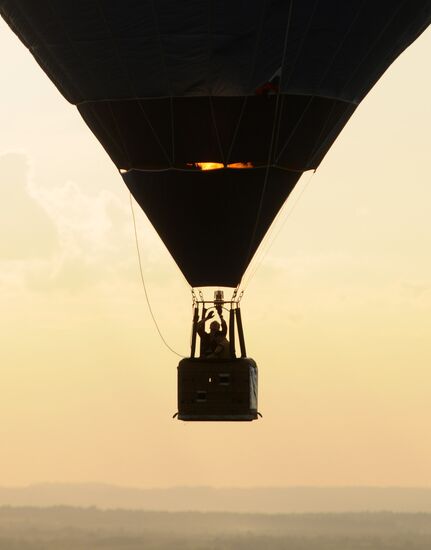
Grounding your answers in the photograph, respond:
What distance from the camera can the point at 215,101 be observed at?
3469 cm

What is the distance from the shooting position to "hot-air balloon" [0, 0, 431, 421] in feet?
113

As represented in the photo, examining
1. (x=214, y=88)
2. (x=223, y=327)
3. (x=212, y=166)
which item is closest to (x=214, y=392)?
(x=223, y=327)

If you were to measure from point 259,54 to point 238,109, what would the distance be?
0.84 metres

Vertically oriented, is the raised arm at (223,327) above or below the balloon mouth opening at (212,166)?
below

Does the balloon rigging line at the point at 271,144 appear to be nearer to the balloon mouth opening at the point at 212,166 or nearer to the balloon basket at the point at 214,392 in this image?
the balloon mouth opening at the point at 212,166

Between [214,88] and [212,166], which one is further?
[212,166]

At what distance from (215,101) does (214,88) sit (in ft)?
0.61

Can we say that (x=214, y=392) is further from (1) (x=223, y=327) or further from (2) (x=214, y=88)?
(2) (x=214, y=88)

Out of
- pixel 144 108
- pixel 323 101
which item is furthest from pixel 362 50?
pixel 144 108

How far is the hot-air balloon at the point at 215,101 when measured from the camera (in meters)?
34.4

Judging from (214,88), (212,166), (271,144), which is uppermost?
(214,88)

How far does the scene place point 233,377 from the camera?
113 feet

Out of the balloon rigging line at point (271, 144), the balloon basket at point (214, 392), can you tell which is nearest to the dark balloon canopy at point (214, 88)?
the balloon rigging line at point (271, 144)

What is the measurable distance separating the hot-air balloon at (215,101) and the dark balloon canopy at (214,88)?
0.02m
